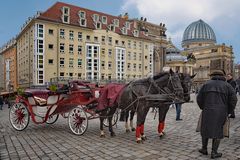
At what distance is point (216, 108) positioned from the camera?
6.36 meters

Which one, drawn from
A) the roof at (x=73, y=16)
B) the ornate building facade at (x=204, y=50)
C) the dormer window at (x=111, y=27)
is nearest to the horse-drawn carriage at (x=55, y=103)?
the roof at (x=73, y=16)

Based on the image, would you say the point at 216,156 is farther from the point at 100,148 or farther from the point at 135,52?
the point at 135,52

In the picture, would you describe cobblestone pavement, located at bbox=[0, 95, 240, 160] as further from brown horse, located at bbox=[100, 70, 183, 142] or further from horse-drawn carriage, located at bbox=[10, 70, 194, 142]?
brown horse, located at bbox=[100, 70, 183, 142]

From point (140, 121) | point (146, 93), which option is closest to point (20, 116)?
point (140, 121)

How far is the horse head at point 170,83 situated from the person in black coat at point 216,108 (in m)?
1.71

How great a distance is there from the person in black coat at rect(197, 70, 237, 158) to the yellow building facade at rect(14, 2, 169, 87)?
42507mm

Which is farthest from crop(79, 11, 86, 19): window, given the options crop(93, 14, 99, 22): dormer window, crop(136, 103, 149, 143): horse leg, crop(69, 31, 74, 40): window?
crop(136, 103, 149, 143): horse leg

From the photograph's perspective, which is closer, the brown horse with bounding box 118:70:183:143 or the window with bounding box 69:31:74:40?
the brown horse with bounding box 118:70:183:143

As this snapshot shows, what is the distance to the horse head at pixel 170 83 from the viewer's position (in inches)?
329

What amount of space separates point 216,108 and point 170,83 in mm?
2419

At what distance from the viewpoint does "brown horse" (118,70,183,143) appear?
27.1 ft

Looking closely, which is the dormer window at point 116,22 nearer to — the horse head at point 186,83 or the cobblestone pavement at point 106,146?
the cobblestone pavement at point 106,146

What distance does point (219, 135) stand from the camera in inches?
248

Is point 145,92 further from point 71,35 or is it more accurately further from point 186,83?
point 71,35
